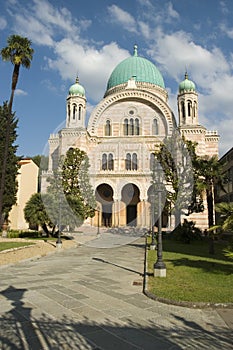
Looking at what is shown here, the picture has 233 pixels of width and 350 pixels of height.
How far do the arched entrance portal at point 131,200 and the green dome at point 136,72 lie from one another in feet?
57.6

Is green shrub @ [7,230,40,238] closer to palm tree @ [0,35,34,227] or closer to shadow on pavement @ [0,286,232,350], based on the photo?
palm tree @ [0,35,34,227]

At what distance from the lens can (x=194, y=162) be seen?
20016 millimetres

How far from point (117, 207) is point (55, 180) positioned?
12396mm

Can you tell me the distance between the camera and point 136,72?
4600 cm

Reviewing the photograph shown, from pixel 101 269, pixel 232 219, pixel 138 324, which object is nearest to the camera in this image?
pixel 138 324

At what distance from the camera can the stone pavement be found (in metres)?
4.82

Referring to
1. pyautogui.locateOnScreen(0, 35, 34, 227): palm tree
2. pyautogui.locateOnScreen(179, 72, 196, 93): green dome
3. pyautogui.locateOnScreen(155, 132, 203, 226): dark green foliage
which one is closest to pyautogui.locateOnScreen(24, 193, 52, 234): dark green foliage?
pyautogui.locateOnScreen(0, 35, 34, 227): palm tree

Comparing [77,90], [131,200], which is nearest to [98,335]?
[131,200]

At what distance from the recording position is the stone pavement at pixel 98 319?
4.82 metres

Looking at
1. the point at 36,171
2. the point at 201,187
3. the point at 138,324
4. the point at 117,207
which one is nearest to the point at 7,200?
the point at 36,171

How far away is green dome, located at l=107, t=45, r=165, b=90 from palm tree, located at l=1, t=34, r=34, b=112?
26.1 m

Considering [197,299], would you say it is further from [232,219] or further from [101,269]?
[101,269]

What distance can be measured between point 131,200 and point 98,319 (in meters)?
34.2

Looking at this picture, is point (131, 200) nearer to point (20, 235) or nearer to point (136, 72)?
point (20, 235)
